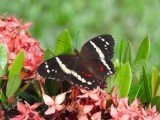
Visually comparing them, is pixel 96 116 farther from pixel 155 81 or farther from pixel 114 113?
pixel 155 81

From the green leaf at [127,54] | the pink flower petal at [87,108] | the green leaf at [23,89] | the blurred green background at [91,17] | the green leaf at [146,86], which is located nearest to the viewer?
the pink flower petal at [87,108]

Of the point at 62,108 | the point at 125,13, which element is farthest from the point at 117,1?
the point at 62,108

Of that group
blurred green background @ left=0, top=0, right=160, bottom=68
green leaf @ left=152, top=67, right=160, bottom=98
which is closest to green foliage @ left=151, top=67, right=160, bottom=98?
green leaf @ left=152, top=67, right=160, bottom=98

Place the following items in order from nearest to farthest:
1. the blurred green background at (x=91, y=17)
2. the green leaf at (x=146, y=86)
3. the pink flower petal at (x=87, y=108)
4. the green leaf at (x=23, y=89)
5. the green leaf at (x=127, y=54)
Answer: the pink flower petal at (x=87, y=108)
the green leaf at (x=23, y=89)
the green leaf at (x=146, y=86)
the green leaf at (x=127, y=54)
the blurred green background at (x=91, y=17)

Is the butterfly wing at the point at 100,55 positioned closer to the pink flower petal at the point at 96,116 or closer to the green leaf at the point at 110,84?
the green leaf at the point at 110,84

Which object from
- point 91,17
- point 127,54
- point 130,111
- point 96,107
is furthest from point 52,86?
point 91,17

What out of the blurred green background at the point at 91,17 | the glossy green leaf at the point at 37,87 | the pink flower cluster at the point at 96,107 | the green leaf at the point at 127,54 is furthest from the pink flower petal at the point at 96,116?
the blurred green background at the point at 91,17

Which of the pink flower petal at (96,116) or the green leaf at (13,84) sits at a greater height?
the green leaf at (13,84)
